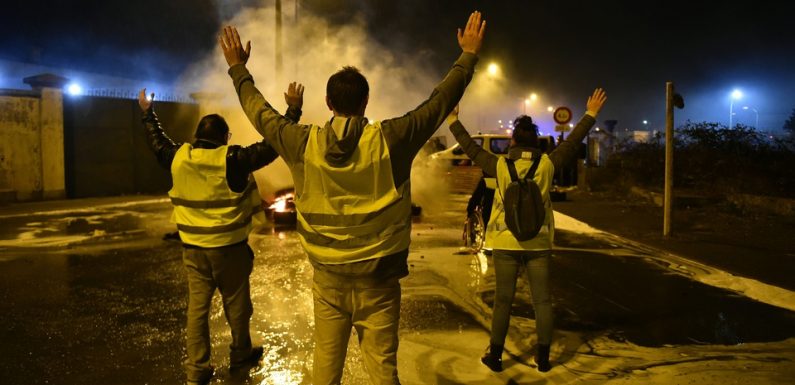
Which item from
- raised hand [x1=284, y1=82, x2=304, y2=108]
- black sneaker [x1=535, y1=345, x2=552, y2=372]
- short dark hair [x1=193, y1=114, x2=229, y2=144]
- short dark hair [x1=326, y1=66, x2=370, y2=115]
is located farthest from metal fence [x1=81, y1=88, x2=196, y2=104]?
short dark hair [x1=326, y1=66, x2=370, y2=115]

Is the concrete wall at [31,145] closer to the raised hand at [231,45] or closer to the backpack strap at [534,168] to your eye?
the raised hand at [231,45]

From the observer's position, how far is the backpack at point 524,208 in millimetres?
3590

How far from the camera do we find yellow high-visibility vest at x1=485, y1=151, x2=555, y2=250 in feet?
12.0

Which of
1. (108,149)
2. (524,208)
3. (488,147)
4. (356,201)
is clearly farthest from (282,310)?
(108,149)

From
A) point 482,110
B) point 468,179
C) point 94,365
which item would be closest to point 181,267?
point 94,365

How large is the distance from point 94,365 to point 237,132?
10.5m

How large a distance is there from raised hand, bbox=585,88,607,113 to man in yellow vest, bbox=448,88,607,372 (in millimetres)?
165

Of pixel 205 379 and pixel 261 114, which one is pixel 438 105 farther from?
pixel 205 379

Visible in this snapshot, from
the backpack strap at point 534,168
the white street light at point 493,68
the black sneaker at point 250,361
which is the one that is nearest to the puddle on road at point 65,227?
the black sneaker at point 250,361

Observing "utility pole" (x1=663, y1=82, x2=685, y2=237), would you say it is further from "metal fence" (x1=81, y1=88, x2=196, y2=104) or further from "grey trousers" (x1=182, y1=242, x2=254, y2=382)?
"metal fence" (x1=81, y1=88, x2=196, y2=104)

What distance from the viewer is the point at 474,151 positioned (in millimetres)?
3822

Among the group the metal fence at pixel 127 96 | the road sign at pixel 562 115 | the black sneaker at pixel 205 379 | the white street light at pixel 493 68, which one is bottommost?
the black sneaker at pixel 205 379

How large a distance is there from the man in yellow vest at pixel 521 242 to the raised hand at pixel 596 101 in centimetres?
16

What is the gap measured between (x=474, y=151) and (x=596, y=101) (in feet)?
3.12
